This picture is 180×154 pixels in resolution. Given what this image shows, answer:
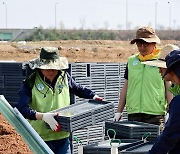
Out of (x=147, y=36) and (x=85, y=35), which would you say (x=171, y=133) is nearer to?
(x=147, y=36)

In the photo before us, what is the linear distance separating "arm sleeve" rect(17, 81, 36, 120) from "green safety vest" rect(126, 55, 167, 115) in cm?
117

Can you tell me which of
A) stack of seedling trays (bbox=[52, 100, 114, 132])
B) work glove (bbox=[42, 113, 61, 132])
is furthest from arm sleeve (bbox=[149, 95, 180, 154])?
work glove (bbox=[42, 113, 61, 132])

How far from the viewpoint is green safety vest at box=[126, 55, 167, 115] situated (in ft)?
15.9

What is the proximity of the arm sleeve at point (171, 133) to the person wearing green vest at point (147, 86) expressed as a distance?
1.98m

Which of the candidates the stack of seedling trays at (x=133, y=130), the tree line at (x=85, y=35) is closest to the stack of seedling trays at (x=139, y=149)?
the stack of seedling trays at (x=133, y=130)

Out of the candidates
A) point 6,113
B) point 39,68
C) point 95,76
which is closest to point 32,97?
point 39,68

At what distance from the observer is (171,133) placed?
9.27 ft

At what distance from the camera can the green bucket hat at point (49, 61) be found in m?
4.20

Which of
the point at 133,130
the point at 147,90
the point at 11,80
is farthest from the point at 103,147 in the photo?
the point at 11,80

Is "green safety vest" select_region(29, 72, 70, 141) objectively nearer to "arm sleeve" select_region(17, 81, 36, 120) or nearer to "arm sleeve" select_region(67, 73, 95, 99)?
"arm sleeve" select_region(17, 81, 36, 120)

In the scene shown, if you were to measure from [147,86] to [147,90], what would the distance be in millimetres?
38

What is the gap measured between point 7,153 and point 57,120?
3.48 meters

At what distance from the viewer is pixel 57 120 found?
3885 mm

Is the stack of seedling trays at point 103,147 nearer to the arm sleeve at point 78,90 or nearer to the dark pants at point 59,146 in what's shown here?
the dark pants at point 59,146
